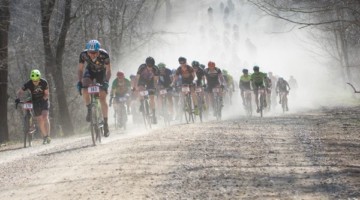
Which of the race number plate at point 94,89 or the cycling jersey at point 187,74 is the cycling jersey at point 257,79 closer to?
the cycling jersey at point 187,74

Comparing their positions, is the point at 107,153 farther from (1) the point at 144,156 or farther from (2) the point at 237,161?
(2) the point at 237,161

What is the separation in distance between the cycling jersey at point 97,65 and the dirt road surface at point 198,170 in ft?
5.37

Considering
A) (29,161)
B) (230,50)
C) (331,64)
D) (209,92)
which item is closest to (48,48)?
(209,92)

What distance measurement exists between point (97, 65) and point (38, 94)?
497 centimetres

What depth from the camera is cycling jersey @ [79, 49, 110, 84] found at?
42.6ft

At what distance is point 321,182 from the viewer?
783 centimetres

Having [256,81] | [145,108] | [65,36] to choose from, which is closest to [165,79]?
[145,108]

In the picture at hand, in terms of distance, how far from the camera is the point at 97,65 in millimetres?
13055

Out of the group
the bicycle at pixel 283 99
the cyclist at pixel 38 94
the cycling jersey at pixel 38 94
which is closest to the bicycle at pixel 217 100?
the cyclist at pixel 38 94

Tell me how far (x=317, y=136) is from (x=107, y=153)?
5048 mm

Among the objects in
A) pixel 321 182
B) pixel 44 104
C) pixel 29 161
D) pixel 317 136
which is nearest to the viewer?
pixel 321 182

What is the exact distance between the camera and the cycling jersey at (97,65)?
12984 millimetres

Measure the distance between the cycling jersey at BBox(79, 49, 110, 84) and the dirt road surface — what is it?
1638mm

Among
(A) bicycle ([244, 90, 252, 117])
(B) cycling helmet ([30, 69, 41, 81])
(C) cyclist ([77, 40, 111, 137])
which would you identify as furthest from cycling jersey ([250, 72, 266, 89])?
(C) cyclist ([77, 40, 111, 137])
